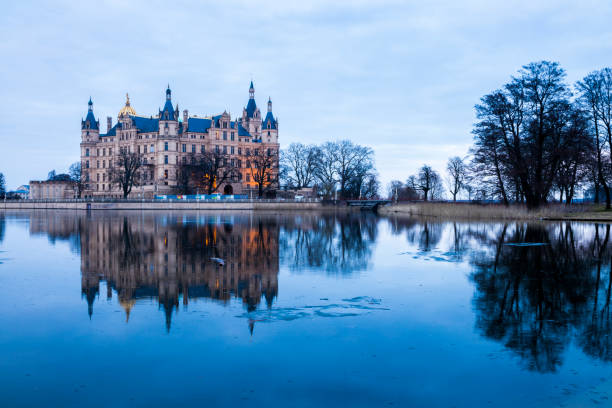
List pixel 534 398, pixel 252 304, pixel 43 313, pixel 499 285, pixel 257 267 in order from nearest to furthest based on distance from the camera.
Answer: pixel 534 398, pixel 43 313, pixel 252 304, pixel 499 285, pixel 257 267

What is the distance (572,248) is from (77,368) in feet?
54.7

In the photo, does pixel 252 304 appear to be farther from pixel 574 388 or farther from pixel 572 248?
pixel 572 248

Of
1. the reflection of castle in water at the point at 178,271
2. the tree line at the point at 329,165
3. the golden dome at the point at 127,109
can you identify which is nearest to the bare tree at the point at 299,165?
the tree line at the point at 329,165

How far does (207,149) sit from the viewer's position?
357 ft

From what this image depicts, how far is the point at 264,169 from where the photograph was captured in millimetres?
93812

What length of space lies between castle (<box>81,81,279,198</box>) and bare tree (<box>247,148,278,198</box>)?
0.42 m

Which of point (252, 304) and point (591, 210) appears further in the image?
point (591, 210)

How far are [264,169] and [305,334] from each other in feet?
287

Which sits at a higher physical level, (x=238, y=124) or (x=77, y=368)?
(x=238, y=124)

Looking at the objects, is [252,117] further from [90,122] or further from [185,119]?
[90,122]

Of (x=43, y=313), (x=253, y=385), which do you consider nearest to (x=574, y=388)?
(x=253, y=385)

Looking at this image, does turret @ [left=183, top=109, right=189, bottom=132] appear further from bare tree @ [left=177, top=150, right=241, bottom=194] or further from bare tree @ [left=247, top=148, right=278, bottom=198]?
bare tree @ [left=247, top=148, right=278, bottom=198]

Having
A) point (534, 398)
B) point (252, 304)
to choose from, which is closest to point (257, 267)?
point (252, 304)

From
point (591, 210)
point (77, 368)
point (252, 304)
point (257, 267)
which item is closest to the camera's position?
point (77, 368)
